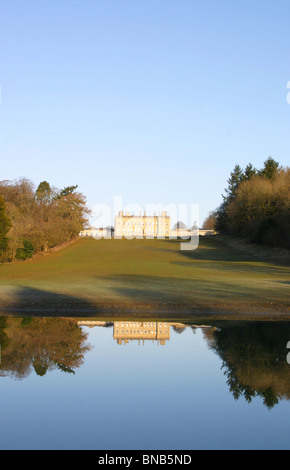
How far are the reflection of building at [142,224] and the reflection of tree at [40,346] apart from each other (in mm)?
158051

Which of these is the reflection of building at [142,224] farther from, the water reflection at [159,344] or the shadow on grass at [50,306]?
the water reflection at [159,344]

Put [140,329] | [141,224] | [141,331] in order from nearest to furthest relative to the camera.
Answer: [141,331], [140,329], [141,224]

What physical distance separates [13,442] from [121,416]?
1.66 m

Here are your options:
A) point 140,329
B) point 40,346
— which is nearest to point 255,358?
point 140,329

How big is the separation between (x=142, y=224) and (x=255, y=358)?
166 meters

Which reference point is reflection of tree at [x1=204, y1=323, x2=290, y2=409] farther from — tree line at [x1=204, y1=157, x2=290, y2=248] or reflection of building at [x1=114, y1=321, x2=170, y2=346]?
tree line at [x1=204, y1=157, x2=290, y2=248]

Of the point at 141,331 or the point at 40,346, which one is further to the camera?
the point at 141,331

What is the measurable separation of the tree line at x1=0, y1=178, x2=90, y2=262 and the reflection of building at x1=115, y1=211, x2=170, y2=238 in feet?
227

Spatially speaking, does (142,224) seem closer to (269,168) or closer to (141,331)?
(269,168)

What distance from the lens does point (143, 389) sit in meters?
8.53

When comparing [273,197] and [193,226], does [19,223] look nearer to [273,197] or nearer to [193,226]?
[273,197]

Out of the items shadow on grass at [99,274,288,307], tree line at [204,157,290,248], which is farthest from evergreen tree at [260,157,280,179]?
shadow on grass at [99,274,288,307]

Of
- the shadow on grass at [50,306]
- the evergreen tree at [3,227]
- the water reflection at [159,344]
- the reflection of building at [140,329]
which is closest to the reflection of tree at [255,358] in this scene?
A: the water reflection at [159,344]
